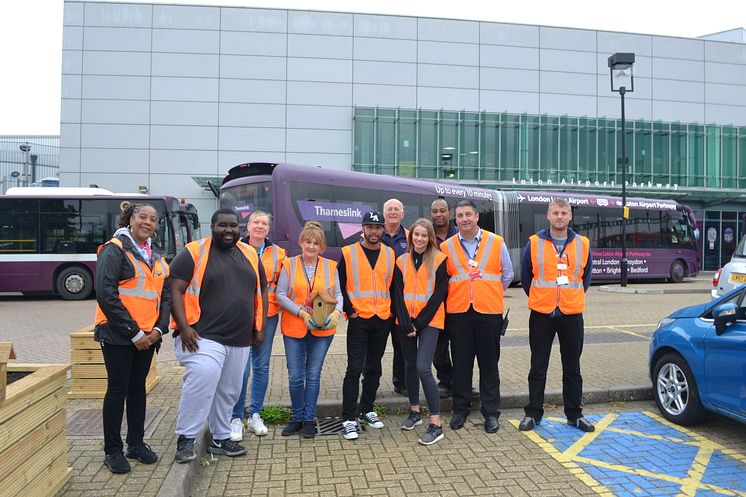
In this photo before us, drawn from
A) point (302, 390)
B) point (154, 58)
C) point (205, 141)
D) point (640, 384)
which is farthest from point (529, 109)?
point (302, 390)

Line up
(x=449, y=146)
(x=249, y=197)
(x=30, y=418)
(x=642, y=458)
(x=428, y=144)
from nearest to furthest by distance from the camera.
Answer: (x=30, y=418), (x=642, y=458), (x=249, y=197), (x=428, y=144), (x=449, y=146)

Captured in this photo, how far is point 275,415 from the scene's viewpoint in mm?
5102

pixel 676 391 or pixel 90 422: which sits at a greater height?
pixel 676 391

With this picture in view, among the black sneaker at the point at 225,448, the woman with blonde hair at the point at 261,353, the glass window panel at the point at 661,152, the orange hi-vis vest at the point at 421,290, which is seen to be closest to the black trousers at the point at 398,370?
the orange hi-vis vest at the point at 421,290

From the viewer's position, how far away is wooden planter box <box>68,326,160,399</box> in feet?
18.3

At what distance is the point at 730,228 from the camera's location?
103ft

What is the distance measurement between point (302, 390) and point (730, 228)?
3422cm

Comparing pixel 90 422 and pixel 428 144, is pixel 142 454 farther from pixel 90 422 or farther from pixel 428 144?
pixel 428 144

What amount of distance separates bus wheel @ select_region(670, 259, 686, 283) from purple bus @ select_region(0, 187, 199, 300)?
18.6 meters

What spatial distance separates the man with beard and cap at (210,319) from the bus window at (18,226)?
14.1 m

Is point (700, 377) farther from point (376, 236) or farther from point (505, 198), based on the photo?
point (505, 198)

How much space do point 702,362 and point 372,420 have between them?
2.90 m

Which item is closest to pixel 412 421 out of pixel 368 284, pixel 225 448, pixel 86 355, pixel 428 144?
pixel 368 284

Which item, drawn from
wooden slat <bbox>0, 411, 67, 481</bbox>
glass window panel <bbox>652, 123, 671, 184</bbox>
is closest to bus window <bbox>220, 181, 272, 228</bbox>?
wooden slat <bbox>0, 411, 67, 481</bbox>
